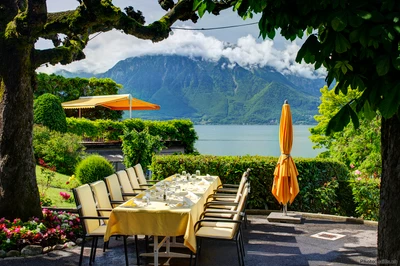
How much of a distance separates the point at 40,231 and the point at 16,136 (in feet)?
5.31

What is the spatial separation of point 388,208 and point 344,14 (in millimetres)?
1263

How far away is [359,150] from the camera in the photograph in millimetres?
16328

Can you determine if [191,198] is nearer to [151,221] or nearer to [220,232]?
[220,232]

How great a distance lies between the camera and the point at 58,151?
14000mm

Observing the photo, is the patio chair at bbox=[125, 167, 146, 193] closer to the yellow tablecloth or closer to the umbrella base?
the umbrella base

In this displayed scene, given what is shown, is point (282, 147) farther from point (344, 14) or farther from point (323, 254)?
point (344, 14)

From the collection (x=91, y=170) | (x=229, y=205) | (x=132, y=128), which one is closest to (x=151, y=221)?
(x=229, y=205)

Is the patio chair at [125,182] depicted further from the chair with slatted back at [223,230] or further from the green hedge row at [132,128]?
the green hedge row at [132,128]

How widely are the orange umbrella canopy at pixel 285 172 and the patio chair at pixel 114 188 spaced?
312cm

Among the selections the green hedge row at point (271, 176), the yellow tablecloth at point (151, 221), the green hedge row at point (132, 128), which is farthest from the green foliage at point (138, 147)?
the yellow tablecloth at point (151, 221)

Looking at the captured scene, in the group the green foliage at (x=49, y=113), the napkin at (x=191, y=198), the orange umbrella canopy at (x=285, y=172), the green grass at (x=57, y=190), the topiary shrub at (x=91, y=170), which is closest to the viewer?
the napkin at (x=191, y=198)

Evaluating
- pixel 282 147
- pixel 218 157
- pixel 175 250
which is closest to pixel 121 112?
pixel 218 157

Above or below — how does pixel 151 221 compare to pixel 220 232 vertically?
above

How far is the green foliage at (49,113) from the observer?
54.0 ft
